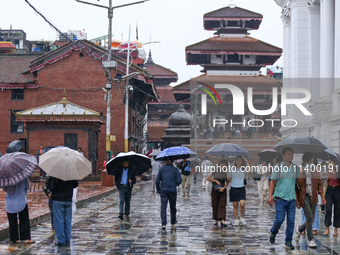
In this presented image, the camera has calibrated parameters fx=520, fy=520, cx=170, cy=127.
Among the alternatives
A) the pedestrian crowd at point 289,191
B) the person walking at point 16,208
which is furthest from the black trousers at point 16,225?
the pedestrian crowd at point 289,191

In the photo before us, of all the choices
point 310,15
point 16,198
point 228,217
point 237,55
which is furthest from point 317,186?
point 237,55

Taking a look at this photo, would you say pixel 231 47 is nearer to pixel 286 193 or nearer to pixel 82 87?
pixel 82 87

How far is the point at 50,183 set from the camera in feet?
32.6

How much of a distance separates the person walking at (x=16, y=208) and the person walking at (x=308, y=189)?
206 inches

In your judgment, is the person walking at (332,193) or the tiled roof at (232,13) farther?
the tiled roof at (232,13)

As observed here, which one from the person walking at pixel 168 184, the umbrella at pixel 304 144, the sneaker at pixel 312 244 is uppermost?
the umbrella at pixel 304 144

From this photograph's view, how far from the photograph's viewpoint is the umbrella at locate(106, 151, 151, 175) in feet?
45.4

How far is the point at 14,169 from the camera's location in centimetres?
962

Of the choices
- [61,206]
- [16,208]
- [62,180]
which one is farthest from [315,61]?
[16,208]

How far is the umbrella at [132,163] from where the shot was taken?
45.4 feet

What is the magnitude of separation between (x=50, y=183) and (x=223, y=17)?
44021 mm

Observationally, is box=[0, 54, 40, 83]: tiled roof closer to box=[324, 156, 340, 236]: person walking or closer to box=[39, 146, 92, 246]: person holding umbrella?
box=[39, 146, 92, 246]: person holding umbrella

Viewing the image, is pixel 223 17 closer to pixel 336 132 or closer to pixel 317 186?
pixel 336 132

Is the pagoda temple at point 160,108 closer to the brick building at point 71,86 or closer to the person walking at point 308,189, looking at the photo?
the brick building at point 71,86
